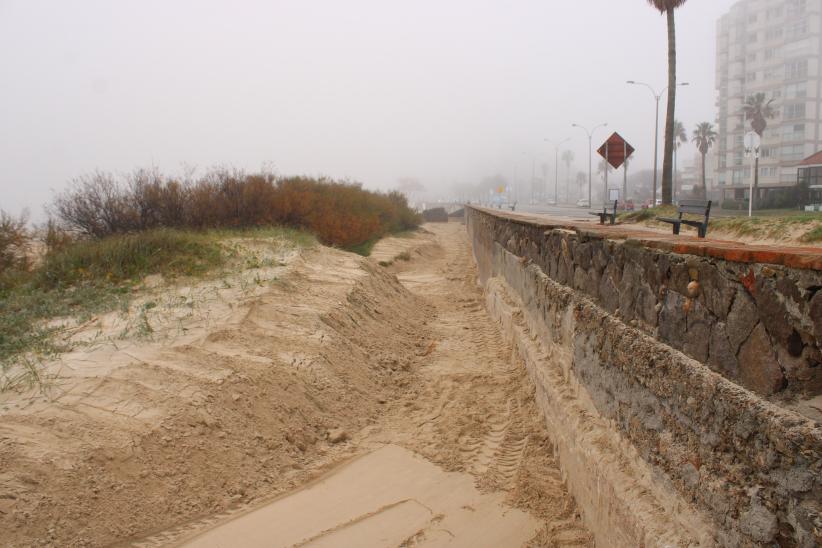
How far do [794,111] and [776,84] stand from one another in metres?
4.64

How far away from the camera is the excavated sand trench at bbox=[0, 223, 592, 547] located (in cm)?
407

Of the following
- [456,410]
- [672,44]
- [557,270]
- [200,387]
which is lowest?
[456,410]

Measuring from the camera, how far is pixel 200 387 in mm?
5410

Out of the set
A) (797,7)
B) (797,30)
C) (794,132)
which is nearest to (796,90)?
(794,132)

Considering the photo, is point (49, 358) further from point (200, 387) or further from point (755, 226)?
point (755, 226)

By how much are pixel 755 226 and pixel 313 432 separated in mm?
12081

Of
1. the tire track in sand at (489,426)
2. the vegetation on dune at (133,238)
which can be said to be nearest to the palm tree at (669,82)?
the vegetation on dune at (133,238)

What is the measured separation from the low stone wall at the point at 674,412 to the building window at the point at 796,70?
245 ft

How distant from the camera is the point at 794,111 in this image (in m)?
66.6

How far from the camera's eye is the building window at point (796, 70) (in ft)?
218

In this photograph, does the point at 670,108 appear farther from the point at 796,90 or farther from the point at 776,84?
the point at 776,84

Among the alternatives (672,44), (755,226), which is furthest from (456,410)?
(672,44)

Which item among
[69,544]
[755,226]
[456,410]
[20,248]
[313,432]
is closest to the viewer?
[69,544]

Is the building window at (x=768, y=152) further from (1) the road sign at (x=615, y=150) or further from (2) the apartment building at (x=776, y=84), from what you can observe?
(1) the road sign at (x=615, y=150)
